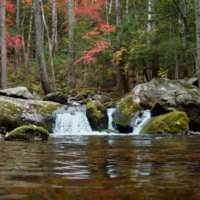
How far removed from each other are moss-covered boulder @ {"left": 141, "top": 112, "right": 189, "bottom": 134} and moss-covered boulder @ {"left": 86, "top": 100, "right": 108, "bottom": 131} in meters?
2.22

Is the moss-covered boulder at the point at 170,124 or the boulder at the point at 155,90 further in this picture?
the boulder at the point at 155,90

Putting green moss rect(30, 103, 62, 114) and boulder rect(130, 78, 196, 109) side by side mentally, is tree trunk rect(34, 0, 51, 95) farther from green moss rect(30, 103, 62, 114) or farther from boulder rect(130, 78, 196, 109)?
boulder rect(130, 78, 196, 109)

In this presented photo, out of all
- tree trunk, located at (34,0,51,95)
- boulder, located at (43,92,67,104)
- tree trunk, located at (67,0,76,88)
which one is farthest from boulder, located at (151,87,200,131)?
tree trunk, located at (67,0,76,88)

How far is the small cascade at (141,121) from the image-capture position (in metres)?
9.36

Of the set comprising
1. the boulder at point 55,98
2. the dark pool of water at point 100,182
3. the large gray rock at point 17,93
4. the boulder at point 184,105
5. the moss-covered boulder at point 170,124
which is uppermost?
the large gray rock at point 17,93

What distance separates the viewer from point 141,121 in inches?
394

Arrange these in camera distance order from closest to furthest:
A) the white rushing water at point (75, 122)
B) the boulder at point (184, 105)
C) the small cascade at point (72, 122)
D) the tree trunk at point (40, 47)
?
the boulder at point (184, 105) < the white rushing water at point (75, 122) < the small cascade at point (72, 122) < the tree trunk at point (40, 47)

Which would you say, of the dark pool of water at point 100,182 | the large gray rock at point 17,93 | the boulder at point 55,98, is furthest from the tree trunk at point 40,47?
the dark pool of water at point 100,182

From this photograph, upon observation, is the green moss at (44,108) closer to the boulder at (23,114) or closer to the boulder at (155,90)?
the boulder at (23,114)

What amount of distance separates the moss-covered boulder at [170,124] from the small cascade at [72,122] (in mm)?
2991

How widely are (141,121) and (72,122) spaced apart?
321 cm

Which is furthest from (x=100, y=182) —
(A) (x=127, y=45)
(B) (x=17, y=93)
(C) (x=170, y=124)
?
(A) (x=127, y=45)

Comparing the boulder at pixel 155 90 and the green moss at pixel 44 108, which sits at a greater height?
the boulder at pixel 155 90

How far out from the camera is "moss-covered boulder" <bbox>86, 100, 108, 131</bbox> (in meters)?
10.2
